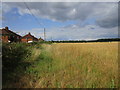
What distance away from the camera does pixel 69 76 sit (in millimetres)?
3926

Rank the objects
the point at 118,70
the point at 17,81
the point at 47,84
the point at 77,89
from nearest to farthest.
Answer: the point at 77,89 → the point at 47,84 → the point at 17,81 → the point at 118,70

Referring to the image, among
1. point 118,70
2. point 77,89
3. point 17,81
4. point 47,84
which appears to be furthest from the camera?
point 118,70

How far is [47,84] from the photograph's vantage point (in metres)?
3.43

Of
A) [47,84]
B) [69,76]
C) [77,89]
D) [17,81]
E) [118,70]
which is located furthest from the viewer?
[118,70]

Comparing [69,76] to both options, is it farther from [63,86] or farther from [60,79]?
[63,86]

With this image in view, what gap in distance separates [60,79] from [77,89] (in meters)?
0.77

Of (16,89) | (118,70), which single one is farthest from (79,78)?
(16,89)

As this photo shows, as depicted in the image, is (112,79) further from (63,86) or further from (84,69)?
(63,86)

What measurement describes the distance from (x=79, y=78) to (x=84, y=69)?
0.84m

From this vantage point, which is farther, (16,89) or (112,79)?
(112,79)

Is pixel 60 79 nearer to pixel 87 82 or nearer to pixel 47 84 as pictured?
pixel 47 84

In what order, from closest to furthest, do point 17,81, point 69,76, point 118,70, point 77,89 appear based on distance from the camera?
point 77,89, point 17,81, point 69,76, point 118,70

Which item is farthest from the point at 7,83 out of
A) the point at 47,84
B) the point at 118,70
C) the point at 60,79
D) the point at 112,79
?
the point at 118,70

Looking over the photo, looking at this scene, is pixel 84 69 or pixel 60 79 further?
pixel 84 69
